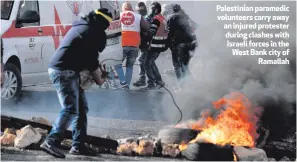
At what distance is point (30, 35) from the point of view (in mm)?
10055

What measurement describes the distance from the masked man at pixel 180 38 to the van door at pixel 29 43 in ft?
7.71

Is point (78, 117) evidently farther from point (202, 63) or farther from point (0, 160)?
point (202, 63)

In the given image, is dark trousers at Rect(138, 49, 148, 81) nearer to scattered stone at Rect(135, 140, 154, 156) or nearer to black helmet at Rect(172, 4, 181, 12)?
black helmet at Rect(172, 4, 181, 12)

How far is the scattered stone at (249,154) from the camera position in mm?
8180

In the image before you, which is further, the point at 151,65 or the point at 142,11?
the point at 151,65

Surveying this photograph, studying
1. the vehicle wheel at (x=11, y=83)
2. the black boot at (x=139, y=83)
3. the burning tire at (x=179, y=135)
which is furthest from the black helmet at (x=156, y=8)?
the burning tire at (x=179, y=135)

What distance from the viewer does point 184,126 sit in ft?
29.9

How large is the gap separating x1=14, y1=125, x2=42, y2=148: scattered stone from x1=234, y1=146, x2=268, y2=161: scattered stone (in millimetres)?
2287

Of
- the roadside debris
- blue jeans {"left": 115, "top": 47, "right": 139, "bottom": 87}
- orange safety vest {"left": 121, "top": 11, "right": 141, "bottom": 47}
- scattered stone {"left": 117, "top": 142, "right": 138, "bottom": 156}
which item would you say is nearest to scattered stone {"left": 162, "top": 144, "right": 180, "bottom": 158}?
scattered stone {"left": 117, "top": 142, "right": 138, "bottom": 156}

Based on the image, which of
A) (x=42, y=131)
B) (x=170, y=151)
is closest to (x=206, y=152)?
(x=170, y=151)

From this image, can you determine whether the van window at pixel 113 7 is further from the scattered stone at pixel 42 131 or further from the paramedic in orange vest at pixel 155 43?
the scattered stone at pixel 42 131

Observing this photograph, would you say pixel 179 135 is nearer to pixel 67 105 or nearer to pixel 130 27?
pixel 67 105

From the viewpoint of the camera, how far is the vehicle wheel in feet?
32.0

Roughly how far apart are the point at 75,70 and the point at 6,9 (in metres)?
2.48
